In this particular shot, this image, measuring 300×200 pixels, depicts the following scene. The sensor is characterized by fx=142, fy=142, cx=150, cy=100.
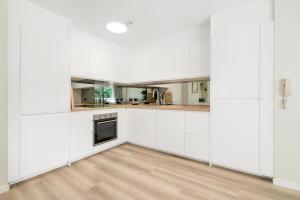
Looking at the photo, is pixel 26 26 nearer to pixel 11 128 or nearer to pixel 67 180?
pixel 11 128

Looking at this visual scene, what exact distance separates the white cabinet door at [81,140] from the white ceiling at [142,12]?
167 cm

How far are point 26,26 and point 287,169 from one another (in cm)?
354

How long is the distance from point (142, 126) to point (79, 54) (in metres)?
1.80

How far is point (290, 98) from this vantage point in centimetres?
164

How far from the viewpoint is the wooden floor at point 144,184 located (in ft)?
4.97

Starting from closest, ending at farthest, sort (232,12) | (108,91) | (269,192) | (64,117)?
(269,192)
(232,12)
(64,117)
(108,91)

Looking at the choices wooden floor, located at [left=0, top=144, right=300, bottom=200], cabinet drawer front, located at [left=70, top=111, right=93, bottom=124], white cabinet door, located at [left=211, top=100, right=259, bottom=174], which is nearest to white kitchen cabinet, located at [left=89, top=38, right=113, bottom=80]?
cabinet drawer front, located at [left=70, top=111, right=93, bottom=124]

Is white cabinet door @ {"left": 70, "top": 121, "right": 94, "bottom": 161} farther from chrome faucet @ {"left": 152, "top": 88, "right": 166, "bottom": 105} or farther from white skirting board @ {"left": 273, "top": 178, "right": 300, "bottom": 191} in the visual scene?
white skirting board @ {"left": 273, "top": 178, "right": 300, "bottom": 191}

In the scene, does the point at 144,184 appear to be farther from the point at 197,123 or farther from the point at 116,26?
the point at 116,26

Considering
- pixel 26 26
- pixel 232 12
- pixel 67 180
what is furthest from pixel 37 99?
pixel 232 12

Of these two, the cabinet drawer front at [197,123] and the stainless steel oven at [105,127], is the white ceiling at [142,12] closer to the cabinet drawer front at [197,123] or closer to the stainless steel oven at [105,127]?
the cabinet drawer front at [197,123]

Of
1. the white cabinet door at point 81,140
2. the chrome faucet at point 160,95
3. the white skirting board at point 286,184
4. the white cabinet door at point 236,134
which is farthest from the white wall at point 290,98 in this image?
the white cabinet door at point 81,140

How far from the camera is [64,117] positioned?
2123 millimetres

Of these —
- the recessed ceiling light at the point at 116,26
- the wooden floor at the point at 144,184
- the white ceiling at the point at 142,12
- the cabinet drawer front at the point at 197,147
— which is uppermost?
the white ceiling at the point at 142,12
